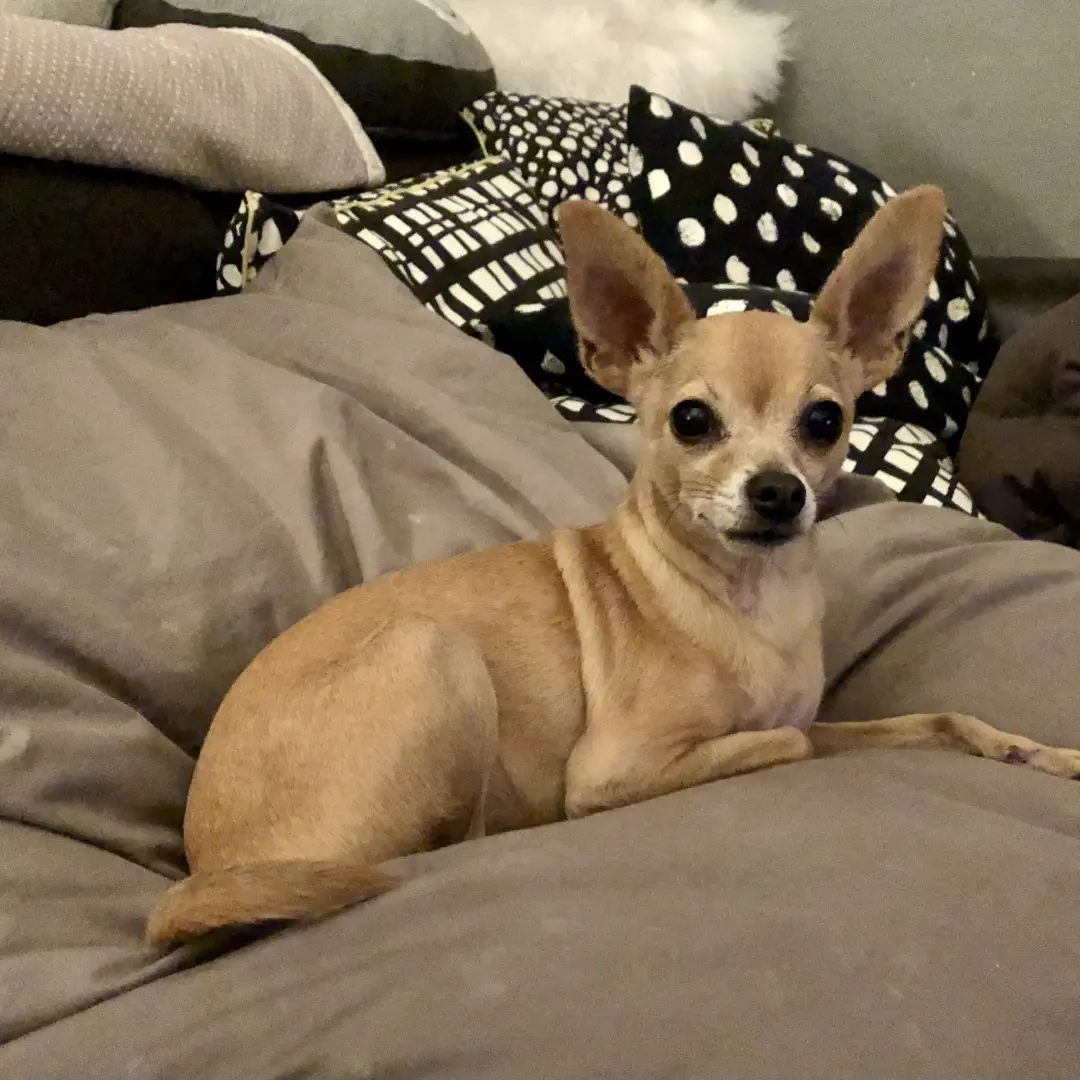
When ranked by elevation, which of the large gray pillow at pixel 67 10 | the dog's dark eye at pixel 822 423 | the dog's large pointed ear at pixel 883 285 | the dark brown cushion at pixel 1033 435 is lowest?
the large gray pillow at pixel 67 10

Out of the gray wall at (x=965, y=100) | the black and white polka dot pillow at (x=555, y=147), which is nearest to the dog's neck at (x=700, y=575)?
the black and white polka dot pillow at (x=555, y=147)

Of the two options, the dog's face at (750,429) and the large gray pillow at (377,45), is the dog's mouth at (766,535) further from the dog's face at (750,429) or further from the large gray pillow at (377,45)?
the large gray pillow at (377,45)

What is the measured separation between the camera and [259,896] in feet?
2.53

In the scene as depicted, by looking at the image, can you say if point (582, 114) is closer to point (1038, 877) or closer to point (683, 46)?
point (683, 46)

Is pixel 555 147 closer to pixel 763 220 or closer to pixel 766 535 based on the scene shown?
pixel 763 220

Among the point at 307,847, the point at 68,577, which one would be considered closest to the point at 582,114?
the point at 68,577

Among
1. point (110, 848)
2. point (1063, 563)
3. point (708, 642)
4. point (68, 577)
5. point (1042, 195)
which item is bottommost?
point (110, 848)

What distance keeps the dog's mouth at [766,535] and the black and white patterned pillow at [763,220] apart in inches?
39.6

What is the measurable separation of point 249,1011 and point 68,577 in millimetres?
562

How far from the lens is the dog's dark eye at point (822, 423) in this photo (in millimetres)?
1095

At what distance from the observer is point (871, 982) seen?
2.19 feet

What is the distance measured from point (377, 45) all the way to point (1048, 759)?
1.88 m

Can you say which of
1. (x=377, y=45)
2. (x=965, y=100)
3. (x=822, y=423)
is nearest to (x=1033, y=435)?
(x=822, y=423)

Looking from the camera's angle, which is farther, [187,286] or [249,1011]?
[187,286]
